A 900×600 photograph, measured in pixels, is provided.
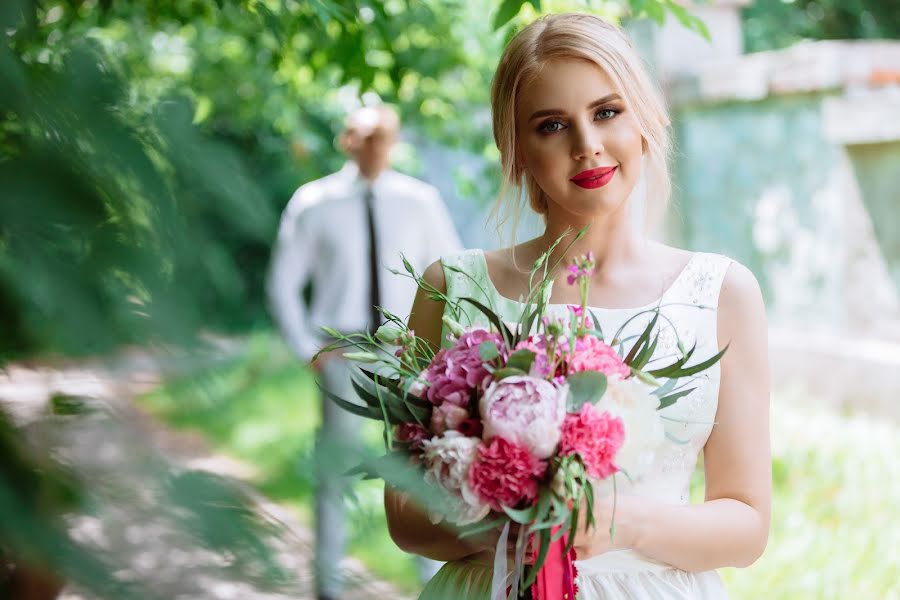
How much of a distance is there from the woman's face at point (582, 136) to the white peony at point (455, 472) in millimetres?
674

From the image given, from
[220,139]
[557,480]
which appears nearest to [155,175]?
[220,139]

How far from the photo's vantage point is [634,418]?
1487 millimetres

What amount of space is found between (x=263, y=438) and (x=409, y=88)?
5757 mm

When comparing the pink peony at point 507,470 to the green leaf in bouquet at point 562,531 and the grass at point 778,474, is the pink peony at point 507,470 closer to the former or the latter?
the green leaf in bouquet at point 562,531

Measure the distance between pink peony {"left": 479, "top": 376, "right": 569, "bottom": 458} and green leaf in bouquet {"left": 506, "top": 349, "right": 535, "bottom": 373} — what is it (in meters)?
0.03

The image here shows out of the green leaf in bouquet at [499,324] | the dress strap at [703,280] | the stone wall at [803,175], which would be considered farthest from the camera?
the stone wall at [803,175]

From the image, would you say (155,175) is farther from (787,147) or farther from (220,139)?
(787,147)

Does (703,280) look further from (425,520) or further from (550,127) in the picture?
(425,520)

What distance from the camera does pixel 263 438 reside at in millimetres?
450

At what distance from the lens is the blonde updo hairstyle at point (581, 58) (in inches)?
77.4

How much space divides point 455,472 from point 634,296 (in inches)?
40.1

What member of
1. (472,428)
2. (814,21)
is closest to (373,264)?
(472,428)

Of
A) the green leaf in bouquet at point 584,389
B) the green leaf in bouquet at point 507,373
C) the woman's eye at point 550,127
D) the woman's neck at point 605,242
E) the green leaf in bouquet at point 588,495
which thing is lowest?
the green leaf in bouquet at point 588,495

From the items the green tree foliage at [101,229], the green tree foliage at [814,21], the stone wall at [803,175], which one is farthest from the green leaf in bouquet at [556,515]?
the green tree foliage at [814,21]
